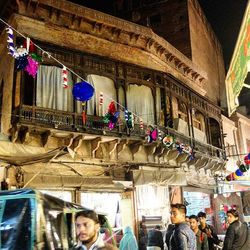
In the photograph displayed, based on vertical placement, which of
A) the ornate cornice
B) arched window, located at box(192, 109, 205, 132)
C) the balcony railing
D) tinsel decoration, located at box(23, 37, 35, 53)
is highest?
the ornate cornice

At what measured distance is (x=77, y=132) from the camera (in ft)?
41.6

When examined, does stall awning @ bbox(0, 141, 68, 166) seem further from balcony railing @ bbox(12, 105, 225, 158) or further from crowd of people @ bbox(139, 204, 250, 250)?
crowd of people @ bbox(139, 204, 250, 250)

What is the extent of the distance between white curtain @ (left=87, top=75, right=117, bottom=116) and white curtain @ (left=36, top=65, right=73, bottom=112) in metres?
0.91

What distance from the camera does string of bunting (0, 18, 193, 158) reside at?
30.0 ft

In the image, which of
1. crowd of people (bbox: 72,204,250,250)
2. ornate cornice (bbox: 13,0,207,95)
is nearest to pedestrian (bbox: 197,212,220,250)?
crowd of people (bbox: 72,204,250,250)

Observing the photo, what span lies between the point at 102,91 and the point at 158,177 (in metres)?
4.22

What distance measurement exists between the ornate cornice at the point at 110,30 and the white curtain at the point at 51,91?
5.92 feet

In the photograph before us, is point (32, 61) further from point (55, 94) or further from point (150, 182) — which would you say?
point (150, 182)

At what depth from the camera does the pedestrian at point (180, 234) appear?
5.58m

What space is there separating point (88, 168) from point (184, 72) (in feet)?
32.3

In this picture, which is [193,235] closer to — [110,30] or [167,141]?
[167,141]

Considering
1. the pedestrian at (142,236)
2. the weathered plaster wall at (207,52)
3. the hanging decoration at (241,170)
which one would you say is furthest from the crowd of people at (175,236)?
the weathered plaster wall at (207,52)

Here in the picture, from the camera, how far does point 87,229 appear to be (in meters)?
3.97

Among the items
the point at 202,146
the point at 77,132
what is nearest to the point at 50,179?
the point at 77,132
